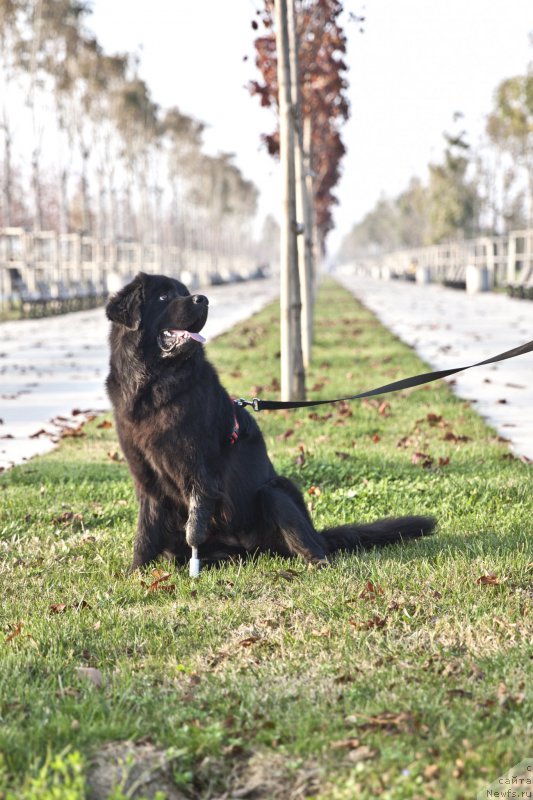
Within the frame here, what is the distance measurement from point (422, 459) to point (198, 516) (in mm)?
3119

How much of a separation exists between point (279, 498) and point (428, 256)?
64.1 m

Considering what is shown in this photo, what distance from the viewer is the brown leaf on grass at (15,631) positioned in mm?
3543

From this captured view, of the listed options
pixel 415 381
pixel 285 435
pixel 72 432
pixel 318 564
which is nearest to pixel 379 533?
pixel 318 564

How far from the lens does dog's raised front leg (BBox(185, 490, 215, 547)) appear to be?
416 centimetres

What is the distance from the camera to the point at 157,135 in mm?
60250

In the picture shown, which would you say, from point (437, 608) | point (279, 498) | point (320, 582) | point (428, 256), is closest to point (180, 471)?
point (279, 498)

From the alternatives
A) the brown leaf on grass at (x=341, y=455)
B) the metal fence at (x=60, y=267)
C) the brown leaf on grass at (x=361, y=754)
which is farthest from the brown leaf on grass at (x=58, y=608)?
the metal fence at (x=60, y=267)

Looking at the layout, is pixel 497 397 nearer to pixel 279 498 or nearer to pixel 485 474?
pixel 485 474

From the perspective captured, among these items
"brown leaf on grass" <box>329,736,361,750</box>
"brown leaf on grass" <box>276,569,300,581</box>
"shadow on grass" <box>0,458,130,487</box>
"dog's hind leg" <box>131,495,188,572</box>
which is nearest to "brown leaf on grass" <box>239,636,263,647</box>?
"brown leaf on grass" <box>276,569,300,581</box>

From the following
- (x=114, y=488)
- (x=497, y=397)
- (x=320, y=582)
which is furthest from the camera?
(x=497, y=397)

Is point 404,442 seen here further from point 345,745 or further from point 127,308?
point 345,745

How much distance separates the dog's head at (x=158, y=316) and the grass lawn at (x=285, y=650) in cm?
118

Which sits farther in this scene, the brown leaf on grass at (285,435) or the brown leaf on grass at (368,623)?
the brown leaf on grass at (285,435)

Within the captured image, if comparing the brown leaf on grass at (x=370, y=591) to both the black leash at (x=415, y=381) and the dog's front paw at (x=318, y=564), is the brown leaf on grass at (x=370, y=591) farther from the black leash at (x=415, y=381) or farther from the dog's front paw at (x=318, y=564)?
the black leash at (x=415, y=381)
